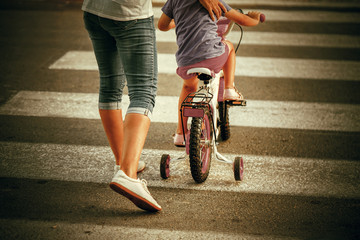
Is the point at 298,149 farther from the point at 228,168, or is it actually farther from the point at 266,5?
the point at 266,5

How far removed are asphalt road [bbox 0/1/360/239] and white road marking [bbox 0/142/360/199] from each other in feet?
0.05

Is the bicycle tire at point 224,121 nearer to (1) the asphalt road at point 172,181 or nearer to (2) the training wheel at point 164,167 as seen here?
(1) the asphalt road at point 172,181

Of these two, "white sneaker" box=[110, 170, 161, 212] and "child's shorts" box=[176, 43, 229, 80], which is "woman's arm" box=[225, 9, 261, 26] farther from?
"white sneaker" box=[110, 170, 161, 212]

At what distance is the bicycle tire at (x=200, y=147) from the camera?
349 centimetres

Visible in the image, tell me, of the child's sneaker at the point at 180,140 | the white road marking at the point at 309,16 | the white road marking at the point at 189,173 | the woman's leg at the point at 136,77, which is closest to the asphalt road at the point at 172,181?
the white road marking at the point at 189,173

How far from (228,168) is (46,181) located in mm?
1440

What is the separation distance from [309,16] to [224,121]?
6071 mm

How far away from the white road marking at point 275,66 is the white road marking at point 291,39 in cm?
84

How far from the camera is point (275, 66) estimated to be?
688cm

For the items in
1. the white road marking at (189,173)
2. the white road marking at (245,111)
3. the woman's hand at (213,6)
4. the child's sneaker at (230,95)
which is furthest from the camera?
the white road marking at (245,111)

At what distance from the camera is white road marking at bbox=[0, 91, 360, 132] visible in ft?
16.7

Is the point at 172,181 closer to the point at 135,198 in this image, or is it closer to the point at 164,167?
the point at 164,167

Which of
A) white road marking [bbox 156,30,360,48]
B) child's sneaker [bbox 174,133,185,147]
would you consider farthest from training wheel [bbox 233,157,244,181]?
white road marking [bbox 156,30,360,48]

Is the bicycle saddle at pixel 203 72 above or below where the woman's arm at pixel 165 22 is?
below
